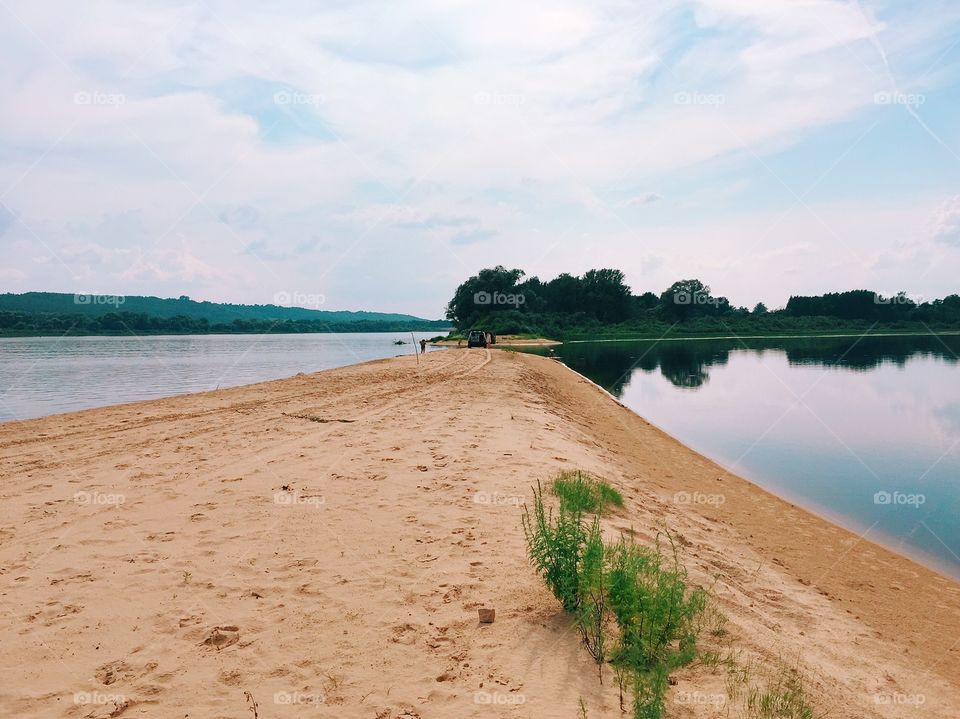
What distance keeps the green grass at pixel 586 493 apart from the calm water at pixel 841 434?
5612 millimetres

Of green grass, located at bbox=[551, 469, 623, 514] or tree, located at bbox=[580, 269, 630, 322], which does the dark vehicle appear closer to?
green grass, located at bbox=[551, 469, 623, 514]

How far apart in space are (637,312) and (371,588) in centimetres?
13125

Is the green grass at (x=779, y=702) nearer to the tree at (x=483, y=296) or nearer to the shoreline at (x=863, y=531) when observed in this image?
the shoreline at (x=863, y=531)

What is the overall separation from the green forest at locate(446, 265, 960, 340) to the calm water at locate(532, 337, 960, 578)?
74.1 meters

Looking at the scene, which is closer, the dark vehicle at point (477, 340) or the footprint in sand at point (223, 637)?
the footprint in sand at point (223, 637)

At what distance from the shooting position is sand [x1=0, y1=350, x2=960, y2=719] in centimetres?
434

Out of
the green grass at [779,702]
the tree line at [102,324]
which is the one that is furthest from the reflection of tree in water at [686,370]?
the tree line at [102,324]

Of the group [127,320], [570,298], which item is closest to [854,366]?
[570,298]

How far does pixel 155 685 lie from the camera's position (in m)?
4.36

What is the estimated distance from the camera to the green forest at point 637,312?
117m

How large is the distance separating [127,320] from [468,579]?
186 meters

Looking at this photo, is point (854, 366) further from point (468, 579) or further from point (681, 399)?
point (468, 579)

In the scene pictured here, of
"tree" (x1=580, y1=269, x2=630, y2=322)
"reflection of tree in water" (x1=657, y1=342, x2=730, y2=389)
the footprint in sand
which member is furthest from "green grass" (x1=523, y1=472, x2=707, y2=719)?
"tree" (x1=580, y1=269, x2=630, y2=322)

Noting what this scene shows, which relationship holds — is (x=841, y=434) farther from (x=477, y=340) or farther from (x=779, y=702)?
(x=477, y=340)
